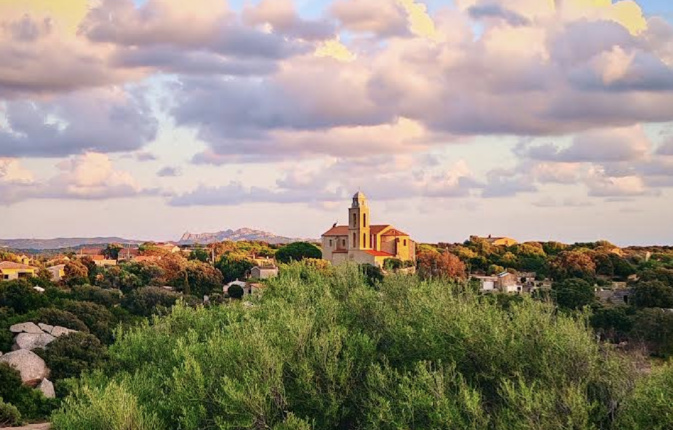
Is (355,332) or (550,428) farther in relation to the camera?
(355,332)

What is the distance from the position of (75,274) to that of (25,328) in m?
42.1

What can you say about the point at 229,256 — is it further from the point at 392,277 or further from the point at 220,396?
the point at 220,396

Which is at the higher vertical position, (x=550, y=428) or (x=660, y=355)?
(x=550, y=428)

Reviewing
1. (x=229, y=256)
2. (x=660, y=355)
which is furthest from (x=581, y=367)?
(x=229, y=256)

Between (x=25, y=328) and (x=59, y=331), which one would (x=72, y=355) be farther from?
(x=25, y=328)

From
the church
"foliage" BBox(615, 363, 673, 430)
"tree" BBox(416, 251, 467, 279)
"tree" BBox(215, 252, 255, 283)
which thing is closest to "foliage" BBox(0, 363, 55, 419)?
"foliage" BBox(615, 363, 673, 430)

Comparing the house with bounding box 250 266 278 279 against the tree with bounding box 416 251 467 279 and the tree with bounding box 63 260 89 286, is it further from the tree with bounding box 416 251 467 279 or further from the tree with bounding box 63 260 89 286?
the tree with bounding box 63 260 89 286

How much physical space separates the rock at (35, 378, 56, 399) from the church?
64551 millimetres

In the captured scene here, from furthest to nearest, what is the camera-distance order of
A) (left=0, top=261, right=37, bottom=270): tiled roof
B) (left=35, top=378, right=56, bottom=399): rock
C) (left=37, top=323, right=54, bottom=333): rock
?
(left=0, top=261, right=37, bottom=270): tiled roof, (left=37, top=323, right=54, bottom=333): rock, (left=35, top=378, right=56, bottom=399): rock

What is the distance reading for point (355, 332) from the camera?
21.4m

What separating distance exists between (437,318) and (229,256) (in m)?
83.7

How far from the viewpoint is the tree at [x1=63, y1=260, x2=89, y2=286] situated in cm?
7881

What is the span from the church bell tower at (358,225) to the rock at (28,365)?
215 ft

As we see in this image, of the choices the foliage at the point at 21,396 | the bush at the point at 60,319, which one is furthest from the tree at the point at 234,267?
the foliage at the point at 21,396
